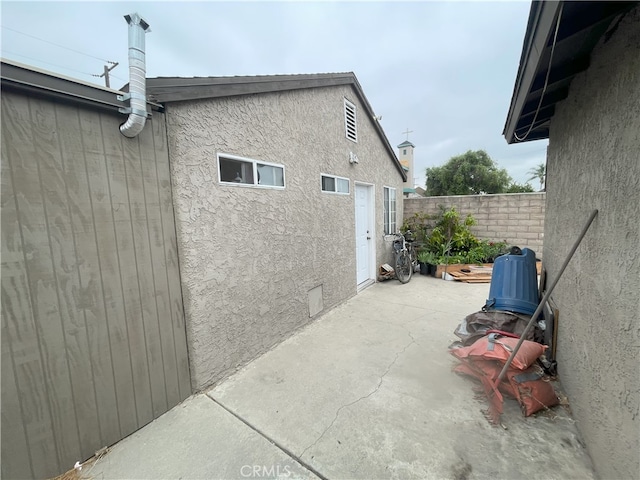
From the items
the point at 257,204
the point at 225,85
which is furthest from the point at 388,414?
the point at 225,85

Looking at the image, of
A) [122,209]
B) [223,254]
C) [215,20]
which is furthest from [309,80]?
[122,209]

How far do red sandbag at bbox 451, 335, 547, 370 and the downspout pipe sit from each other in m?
3.61

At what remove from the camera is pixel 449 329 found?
4.04 meters

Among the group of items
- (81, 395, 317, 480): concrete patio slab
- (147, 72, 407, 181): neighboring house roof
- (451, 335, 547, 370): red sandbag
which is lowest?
(81, 395, 317, 480): concrete patio slab

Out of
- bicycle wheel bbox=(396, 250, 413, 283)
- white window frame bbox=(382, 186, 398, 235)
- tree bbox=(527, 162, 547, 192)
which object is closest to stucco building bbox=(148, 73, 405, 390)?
bicycle wheel bbox=(396, 250, 413, 283)

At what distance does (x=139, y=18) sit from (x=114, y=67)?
53.8 ft

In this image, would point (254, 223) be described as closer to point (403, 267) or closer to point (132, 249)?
point (132, 249)

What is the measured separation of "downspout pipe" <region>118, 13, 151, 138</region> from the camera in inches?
74.9

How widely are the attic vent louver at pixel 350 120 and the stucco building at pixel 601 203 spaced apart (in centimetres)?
361

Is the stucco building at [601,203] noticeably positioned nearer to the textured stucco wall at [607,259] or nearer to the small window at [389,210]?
the textured stucco wall at [607,259]

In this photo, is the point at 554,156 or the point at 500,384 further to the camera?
the point at 554,156

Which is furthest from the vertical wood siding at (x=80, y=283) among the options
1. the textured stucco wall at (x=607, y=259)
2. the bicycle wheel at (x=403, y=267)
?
the bicycle wheel at (x=403, y=267)

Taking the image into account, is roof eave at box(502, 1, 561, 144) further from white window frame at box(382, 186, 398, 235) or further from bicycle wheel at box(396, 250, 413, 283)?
white window frame at box(382, 186, 398, 235)

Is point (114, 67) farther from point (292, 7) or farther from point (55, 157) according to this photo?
point (55, 157)
